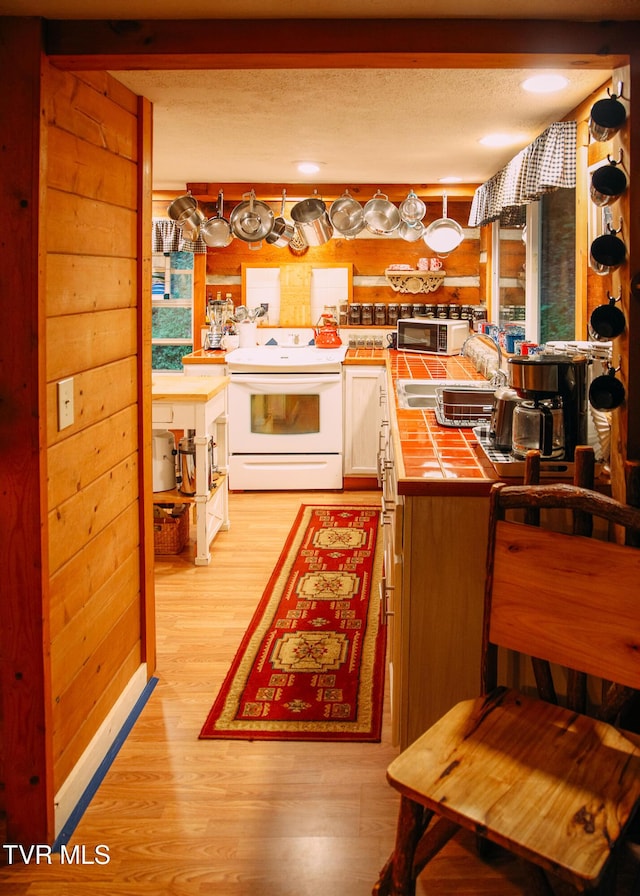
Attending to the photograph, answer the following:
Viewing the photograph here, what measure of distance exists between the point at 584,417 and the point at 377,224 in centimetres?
322

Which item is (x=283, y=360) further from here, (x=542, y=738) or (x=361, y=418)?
(x=542, y=738)

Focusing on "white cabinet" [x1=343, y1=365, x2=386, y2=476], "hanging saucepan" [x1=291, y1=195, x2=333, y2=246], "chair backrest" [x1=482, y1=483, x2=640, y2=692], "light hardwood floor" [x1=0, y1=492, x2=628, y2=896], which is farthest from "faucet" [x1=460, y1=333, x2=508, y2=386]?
"chair backrest" [x1=482, y1=483, x2=640, y2=692]

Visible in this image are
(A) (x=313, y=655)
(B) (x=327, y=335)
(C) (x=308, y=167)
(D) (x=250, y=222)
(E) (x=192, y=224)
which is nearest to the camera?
(A) (x=313, y=655)

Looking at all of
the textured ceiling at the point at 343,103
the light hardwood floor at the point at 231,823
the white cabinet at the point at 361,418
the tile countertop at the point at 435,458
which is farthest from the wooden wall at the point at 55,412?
the white cabinet at the point at 361,418

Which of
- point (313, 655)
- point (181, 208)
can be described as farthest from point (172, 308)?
point (313, 655)

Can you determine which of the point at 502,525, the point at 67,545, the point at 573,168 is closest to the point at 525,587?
the point at 502,525

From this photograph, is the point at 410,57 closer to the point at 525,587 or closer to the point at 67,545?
the point at 525,587

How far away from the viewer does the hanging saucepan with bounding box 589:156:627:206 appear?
82.0 inches

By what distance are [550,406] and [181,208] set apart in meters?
3.73

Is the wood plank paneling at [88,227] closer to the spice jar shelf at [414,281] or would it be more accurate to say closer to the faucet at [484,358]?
the faucet at [484,358]

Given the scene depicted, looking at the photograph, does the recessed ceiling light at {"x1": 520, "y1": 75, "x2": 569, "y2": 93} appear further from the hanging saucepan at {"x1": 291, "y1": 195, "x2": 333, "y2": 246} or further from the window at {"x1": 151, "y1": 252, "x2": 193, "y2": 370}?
the window at {"x1": 151, "y1": 252, "x2": 193, "y2": 370}

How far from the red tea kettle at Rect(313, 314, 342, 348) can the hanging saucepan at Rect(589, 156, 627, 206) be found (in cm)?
436

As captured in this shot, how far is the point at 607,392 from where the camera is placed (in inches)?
84.7

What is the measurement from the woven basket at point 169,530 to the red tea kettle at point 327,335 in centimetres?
220
